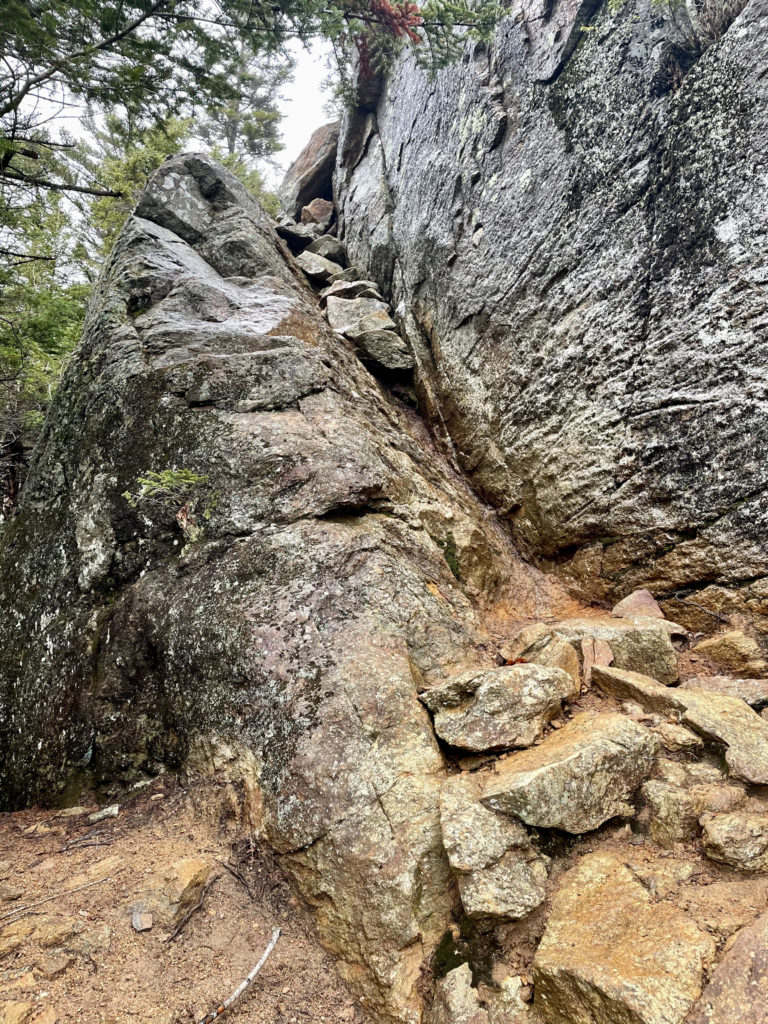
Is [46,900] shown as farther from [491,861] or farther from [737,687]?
[737,687]

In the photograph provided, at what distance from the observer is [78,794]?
497 cm

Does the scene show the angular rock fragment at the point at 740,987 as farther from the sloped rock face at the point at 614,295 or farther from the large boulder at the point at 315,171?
the large boulder at the point at 315,171

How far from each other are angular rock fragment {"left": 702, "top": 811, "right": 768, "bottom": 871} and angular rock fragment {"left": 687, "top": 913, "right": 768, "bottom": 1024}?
1.69ft

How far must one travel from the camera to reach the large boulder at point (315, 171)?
18245 millimetres

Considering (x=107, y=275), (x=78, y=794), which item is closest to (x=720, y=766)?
(x=78, y=794)

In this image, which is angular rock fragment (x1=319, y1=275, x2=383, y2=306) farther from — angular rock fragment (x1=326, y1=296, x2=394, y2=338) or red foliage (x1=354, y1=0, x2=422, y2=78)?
red foliage (x1=354, y1=0, x2=422, y2=78)

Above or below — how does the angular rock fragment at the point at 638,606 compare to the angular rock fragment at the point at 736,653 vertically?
above

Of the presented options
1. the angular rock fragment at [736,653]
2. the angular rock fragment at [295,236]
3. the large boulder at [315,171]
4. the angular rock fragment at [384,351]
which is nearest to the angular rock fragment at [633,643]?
the angular rock fragment at [736,653]

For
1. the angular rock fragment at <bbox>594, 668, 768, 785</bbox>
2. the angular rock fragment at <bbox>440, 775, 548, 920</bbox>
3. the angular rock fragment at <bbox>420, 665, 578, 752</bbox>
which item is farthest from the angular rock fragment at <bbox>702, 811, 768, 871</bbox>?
the angular rock fragment at <bbox>420, 665, 578, 752</bbox>

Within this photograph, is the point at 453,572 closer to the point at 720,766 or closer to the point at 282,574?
the point at 282,574

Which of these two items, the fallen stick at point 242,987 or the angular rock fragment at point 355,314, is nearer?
the fallen stick at point 242,987

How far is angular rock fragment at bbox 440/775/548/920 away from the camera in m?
3.28

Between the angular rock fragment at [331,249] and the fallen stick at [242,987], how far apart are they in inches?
627

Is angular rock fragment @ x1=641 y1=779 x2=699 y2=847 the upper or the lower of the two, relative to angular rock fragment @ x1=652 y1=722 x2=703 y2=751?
lower
